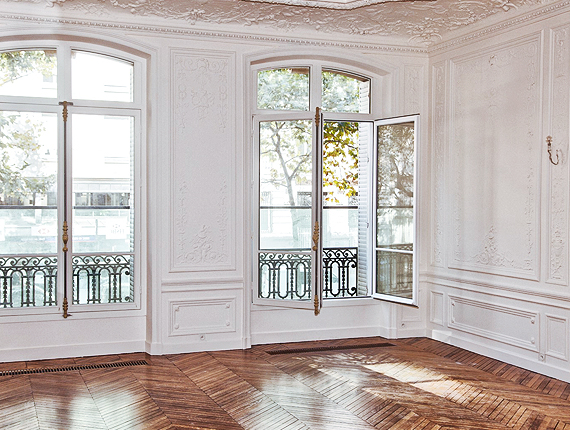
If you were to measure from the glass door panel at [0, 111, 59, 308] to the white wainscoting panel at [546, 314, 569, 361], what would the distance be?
13.6 feet

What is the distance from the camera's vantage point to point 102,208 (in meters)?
5.87

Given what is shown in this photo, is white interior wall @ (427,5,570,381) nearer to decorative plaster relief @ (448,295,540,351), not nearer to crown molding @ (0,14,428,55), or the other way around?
decorative plaster relief @ (448,295,540,351)

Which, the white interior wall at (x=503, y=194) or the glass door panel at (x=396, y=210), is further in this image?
the glass door panel at (x=396, y=210)

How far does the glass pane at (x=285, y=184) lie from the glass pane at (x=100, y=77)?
1317 mm

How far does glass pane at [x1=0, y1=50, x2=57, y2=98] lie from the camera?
5598mm

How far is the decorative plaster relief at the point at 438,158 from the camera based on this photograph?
638 cm

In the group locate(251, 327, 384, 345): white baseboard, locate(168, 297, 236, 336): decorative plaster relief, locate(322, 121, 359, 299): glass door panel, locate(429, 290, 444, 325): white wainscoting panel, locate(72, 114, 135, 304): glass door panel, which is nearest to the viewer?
locate(72, 114, 135, 304): glass door panel

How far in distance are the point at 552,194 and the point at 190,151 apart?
10.2 ft

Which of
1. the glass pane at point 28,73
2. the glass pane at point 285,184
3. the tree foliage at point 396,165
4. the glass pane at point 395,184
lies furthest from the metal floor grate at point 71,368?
the tree foliage at point 396,165

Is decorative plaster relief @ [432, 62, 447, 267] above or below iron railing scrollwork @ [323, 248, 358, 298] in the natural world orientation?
above

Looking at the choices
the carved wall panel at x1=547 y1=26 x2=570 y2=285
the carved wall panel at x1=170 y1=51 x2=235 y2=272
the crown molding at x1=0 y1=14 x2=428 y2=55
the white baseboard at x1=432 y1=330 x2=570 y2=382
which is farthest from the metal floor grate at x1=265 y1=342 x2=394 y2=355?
the crown molding at x1=0 y1=14 x2=428 y2=55

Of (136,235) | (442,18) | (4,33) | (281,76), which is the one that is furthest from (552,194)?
(4,33)

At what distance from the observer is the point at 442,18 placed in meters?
5.87

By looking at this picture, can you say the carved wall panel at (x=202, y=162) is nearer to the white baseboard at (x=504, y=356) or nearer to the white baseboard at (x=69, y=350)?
the white baseboard at (x=69, y=350)
